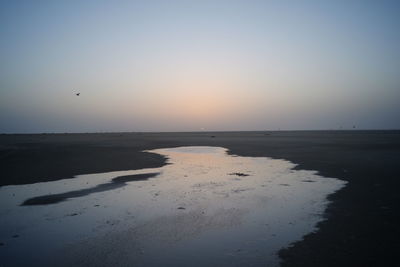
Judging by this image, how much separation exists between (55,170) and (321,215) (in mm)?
21847

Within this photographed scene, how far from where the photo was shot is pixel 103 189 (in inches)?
696

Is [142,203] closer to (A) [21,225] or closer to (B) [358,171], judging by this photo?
(A) [21,225]

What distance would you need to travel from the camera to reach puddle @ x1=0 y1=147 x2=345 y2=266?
27.0 feet

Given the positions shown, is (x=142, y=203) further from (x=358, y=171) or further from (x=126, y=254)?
(x=358, y=171)

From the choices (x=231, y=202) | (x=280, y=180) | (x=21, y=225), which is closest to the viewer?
(x=21, y=225)

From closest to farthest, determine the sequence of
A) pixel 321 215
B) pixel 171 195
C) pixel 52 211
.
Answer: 1. pixel 321 215
2. pixel 52 211
3. pixel 171 195

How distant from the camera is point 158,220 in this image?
11.7 meters

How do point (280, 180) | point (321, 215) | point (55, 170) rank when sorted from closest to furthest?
point (321, 215) < point (280, 180) < point (55, 170)

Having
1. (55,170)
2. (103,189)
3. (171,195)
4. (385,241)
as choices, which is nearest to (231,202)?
(171,195)

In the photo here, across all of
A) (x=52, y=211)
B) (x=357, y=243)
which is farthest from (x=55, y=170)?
(x=357, y=243)

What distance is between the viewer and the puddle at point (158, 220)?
824cm

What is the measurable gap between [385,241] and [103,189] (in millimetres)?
14491

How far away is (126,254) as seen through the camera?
8.33m

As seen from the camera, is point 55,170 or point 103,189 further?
point 55,170
